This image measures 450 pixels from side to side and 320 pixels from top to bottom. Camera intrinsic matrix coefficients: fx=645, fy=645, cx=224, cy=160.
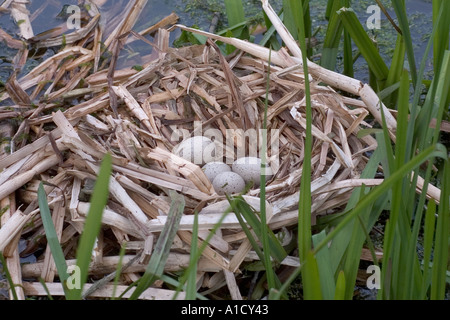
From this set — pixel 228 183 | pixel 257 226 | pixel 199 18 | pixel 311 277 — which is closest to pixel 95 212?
pixel 311 277

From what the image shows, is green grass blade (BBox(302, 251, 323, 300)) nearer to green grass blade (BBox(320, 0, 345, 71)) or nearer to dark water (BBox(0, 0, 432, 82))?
green grass blade (BBox(320, 0, 345, 71))

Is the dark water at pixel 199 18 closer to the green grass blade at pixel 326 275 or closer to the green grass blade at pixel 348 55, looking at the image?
the green grass blade at pixel 348 55

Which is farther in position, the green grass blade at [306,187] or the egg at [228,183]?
the egg at [228,183]

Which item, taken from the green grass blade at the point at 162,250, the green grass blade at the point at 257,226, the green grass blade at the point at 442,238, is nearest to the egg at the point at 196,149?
the green grass blade at the point at 162,250

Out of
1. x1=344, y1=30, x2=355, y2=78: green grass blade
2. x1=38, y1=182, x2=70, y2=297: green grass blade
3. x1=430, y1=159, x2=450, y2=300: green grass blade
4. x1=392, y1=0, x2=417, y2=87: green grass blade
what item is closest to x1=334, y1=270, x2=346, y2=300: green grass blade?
x1=430, y1=159, x2=450, y2=300: green grass blade

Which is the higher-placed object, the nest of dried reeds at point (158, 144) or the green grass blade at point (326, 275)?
the nest of dried reeds at point (158, 144)
